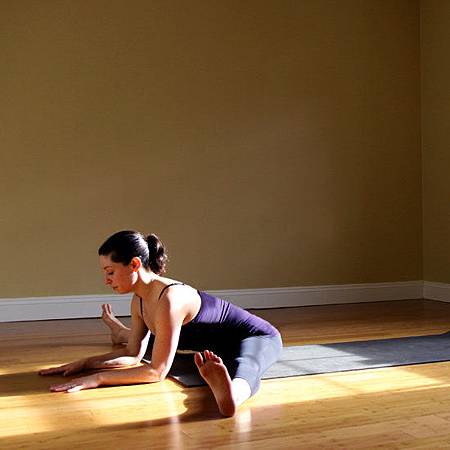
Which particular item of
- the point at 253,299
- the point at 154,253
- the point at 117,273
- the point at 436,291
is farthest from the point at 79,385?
the point at 436,291

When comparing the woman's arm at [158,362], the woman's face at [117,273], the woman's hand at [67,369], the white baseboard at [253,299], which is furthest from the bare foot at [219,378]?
the white baseboard at [253,299]

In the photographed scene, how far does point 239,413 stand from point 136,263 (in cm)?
71

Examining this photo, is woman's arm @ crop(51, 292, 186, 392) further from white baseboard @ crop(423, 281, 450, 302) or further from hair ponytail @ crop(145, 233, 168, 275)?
white baseboard @ crop(423, 281, 450, 302)

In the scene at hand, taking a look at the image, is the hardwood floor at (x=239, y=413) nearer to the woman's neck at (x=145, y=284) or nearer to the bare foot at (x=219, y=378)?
the bare foot at (x=219, y=378)

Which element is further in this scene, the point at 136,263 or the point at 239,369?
the point at 136,263

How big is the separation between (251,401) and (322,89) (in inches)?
133

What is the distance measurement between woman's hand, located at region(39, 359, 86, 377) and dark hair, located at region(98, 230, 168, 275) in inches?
20.5

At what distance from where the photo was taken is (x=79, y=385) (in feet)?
9.61

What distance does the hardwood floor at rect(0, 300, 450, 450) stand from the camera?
226 cm

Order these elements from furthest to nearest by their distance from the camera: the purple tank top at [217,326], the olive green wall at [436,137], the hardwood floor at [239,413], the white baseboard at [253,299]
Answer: the olive green wall at [436,137]
the white baseboard at [253,299]
the purple tank top at [217,326]
the hardwood floor at [239,413]

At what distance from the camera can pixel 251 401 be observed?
8.96ft

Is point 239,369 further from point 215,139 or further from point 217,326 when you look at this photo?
point 215,139

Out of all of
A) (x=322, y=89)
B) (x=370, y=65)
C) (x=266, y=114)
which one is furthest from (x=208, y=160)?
(x=370, y=65)

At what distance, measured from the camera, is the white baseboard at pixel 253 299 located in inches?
196
